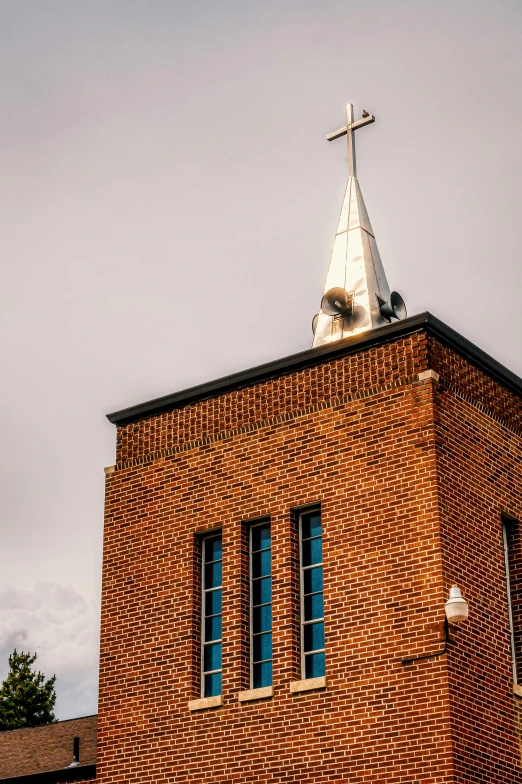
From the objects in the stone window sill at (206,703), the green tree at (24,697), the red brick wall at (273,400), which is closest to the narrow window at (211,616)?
the stone window sill at (206,703)

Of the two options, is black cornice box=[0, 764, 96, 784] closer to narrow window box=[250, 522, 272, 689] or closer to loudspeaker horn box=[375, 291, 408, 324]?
narrow window box=[250, 522, 272, 689]

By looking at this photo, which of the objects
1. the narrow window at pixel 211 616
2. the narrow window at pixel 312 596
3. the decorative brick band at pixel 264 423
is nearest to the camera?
the narrow window at pixel 312 596

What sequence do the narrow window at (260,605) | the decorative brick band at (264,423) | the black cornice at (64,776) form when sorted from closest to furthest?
the decorative brick band at (264,423), the narrow window at (260,605), the black cornice at (64,776)

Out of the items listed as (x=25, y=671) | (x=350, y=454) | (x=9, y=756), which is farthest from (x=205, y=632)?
(x=25, y=671)

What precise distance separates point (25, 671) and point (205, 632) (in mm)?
34305

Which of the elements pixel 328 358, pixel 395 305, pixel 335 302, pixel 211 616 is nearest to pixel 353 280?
pixel 395 305

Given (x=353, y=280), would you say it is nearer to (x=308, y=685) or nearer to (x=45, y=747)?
(x=308, y=685)

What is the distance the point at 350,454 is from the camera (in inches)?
736

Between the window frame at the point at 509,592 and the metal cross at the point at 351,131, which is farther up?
the metal cross at the point at 351,131

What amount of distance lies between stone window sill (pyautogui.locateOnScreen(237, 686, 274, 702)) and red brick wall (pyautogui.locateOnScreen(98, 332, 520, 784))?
0.10m

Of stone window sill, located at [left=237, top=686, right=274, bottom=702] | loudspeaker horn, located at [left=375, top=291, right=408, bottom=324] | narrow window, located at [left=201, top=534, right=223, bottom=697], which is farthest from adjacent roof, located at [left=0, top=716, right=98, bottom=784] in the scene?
loudspeaker horn, located at [left=375, top=291, right=408, bottom=324]

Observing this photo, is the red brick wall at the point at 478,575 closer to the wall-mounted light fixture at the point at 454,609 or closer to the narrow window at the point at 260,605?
the wall-mounted light fixture at the point at 454,609

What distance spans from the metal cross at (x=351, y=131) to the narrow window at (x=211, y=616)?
9405mm

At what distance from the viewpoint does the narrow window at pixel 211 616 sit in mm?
19250
